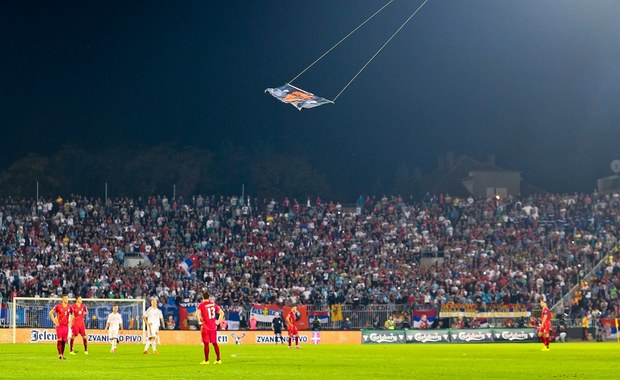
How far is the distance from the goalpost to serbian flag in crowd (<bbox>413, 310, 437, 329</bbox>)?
14.9 metres

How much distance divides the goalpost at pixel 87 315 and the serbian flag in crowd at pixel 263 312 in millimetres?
6552

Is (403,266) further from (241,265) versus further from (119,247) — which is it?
(119,247)

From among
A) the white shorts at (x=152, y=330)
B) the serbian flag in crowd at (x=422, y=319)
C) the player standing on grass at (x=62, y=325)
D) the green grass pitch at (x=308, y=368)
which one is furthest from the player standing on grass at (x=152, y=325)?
the serbian flag in crowd at (x=422, y=319)

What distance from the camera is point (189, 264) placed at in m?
61.2

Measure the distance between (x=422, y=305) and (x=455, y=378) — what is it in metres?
35.2

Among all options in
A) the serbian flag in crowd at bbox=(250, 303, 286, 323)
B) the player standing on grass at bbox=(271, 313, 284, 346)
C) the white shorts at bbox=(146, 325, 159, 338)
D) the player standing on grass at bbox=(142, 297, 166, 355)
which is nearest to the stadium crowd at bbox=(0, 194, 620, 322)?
the serbian flag in crowd at bbox=(250, 303, 286, 323)

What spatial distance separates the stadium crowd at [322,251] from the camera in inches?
2270

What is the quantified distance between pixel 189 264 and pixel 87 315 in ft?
41.0

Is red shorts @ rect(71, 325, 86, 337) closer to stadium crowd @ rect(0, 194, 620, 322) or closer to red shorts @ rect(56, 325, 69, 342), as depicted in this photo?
red shorts @ rect(56, 325, 69, 342)

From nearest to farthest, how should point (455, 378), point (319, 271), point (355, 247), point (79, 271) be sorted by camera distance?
point (455, 378)
point (79, 271)
point (319, 271)
point (355, 247)

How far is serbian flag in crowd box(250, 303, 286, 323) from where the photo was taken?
2137 inches

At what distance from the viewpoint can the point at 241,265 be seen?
202 ft

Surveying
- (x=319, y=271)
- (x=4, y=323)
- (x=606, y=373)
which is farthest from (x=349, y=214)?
(x=606, y=373)

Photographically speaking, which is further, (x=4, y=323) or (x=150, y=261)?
(x=150, y=261)
